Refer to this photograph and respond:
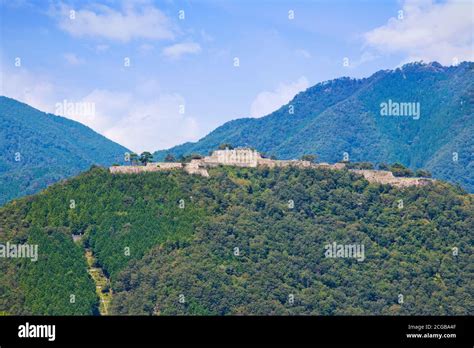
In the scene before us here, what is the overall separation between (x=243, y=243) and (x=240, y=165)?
946cm

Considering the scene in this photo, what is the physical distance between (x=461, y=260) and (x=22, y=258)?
2522 centimetres

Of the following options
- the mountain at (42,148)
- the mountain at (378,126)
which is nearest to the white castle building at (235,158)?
the mountain at (378,126)

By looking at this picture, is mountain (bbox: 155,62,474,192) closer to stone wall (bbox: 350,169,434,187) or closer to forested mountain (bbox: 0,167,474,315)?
stone wall (bbox: 350,169,434,187)

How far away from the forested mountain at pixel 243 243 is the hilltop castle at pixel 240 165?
2.28 ft

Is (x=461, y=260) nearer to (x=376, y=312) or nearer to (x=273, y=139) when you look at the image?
(x=376, y=312)

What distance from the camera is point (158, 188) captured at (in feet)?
231

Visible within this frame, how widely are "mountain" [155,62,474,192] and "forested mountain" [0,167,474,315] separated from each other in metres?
40.7

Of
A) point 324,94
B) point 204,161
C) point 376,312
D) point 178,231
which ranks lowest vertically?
point 376,312

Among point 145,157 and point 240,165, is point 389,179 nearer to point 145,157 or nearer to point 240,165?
point 240,165

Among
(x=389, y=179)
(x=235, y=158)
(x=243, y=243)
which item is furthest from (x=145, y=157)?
(x=389, y=179)

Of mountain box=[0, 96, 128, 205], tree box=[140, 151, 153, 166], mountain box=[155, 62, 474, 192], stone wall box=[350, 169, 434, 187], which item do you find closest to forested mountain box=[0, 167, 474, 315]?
stone wall box=[350, 169, 434, 187]

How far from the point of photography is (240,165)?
75125mm

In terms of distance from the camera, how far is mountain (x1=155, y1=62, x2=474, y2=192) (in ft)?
387
